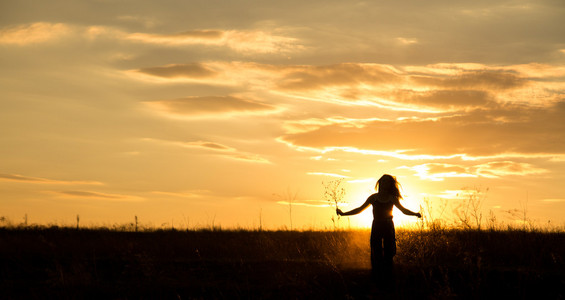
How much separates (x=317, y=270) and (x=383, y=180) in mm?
2577

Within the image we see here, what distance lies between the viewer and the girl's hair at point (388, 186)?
12.0m

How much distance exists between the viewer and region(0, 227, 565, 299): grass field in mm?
11289

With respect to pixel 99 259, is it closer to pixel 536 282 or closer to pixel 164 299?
pixel 164 299

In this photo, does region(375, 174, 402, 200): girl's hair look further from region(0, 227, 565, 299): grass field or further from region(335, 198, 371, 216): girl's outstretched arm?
region(0, 227, 565, 299): grass field

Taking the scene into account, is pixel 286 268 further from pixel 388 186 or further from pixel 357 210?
pixel 388 186

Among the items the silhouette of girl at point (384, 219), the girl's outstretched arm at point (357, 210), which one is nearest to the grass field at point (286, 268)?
the silhouette of girl at point (384, 219)

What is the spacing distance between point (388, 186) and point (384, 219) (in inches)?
28.1

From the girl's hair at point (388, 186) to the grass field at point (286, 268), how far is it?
1732 mm

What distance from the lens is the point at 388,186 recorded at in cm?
1202

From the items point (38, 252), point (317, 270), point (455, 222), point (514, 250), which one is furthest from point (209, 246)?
point (514, 250)

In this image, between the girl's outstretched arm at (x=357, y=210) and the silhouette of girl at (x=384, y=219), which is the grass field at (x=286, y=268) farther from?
the girl's outstretched arm at (x=357, y=210)

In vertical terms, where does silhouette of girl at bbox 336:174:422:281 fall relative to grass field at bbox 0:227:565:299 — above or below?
above

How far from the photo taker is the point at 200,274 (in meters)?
13.4

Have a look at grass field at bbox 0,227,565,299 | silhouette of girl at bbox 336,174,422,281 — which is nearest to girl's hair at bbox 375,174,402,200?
silhouette of girl at bbox 336,174,422,281
